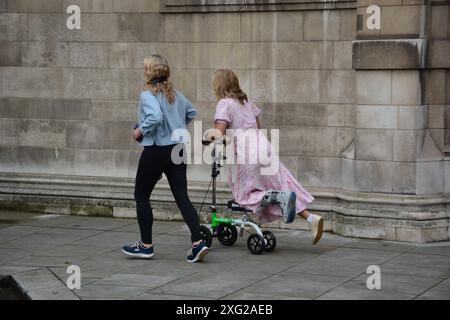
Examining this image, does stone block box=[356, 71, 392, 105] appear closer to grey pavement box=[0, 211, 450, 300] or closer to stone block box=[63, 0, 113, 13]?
grey pavement box=[0, 211, 450, 300]

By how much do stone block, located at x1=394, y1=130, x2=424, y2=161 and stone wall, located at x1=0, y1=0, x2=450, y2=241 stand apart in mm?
12

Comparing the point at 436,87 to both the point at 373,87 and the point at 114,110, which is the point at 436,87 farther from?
the point at 114,110

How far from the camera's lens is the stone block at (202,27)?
1166 centimetres

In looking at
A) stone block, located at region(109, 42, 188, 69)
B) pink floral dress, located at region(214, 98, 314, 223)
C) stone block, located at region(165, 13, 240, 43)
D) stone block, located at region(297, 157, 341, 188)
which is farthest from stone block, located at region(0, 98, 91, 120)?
pink floral dress, located at region(214, 98, 314, 223)

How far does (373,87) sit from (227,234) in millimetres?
2278

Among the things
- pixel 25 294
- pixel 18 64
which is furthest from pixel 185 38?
pixel 25 294

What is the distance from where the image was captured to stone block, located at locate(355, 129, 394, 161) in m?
10.8

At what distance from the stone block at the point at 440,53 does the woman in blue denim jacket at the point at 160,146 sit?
2.84m

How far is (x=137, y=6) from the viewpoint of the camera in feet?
39.8

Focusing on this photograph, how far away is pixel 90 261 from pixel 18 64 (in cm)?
404

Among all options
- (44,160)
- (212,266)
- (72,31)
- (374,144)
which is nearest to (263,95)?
(374,144)

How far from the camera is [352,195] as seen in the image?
1096 centimetres

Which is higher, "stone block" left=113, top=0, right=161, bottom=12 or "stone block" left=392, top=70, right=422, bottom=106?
"stone block" left=113, top=0, right=161, bottom=12

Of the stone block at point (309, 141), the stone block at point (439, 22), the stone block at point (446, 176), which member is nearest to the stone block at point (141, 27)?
the stone block at point (309, 141)
